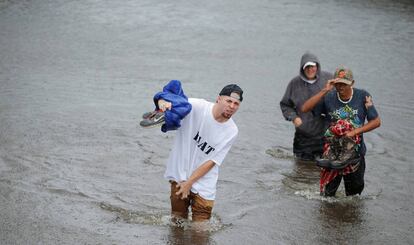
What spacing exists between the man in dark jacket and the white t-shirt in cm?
288

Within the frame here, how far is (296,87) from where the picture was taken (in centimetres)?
963

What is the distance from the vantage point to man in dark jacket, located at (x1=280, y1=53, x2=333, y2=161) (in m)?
9.43

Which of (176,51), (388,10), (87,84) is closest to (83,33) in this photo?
(176,51)

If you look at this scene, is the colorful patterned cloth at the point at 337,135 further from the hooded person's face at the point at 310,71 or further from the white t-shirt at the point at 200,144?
the white t-shirt at the point at 200,144

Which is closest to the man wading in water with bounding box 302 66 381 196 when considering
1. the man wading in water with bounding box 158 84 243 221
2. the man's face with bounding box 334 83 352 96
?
the man's face with bounding box 334 83 352 96

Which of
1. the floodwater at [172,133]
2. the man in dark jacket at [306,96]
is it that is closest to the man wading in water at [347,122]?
the floodwater at [172,133]

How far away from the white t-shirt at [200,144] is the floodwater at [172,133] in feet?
1.89

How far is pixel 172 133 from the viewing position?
11188 mm

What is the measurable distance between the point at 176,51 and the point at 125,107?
5322mm

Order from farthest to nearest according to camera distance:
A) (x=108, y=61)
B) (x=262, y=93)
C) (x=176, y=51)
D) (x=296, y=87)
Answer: (x=176, y=51), (x=108, y=61), (x=262, y=93), (x=296, y=87)

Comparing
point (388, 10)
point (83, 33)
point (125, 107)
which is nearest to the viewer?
point (125, 107)

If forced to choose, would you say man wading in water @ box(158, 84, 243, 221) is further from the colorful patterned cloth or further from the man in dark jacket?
the man in dark jacket

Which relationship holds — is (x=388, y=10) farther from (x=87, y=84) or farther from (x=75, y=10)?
(x=87, y=84)

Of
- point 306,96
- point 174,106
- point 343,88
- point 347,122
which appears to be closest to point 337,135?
point 347,122
